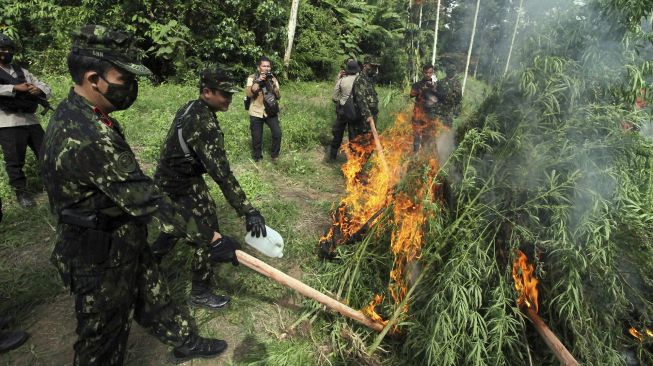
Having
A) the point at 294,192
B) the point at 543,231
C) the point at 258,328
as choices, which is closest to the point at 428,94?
the point at 294,192

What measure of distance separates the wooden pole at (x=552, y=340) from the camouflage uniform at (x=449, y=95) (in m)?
4.33

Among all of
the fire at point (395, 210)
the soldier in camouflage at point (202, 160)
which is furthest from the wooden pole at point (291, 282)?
the soldier in camouflage at point (202, 160)

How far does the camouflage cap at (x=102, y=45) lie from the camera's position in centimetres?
200

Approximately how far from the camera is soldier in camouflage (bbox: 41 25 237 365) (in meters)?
2.01

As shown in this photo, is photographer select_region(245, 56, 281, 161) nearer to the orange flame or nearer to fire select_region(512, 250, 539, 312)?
fire select_region(512, 250, 539, 312)

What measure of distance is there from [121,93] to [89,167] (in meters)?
0.46

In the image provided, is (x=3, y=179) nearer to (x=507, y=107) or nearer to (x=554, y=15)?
(x=507, y=107)

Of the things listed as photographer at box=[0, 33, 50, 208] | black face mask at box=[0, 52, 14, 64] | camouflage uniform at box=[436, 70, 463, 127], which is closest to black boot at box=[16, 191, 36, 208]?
photographer at box=[0, 33, 50, 208]

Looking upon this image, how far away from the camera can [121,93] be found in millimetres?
2129

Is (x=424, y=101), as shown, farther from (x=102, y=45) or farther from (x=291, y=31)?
(x=291, y=31)

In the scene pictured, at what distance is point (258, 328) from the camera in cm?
346

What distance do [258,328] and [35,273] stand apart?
7.81ft

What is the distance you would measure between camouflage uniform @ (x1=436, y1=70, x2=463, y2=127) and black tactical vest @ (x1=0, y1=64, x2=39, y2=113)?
5986 mm

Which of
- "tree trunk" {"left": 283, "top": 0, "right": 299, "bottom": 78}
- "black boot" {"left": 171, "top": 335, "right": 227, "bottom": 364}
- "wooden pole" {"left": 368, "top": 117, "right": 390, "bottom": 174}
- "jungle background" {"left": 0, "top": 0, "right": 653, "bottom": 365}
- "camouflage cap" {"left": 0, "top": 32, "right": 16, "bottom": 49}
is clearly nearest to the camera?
"jungle background" {"left": 0, "top": 0, "right": 653, "bottom": 365}
